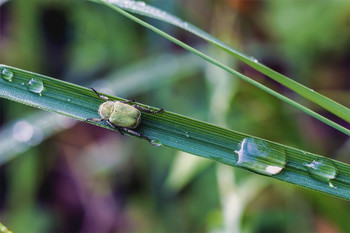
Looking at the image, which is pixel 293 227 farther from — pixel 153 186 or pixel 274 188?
pixel 153 186

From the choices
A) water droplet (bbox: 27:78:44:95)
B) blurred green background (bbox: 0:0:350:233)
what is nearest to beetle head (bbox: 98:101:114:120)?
water droplet (bbox: 27:78:44:95)

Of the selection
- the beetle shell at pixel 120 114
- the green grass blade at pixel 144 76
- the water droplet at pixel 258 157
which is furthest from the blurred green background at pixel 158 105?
the water droplet at pixel 258 157

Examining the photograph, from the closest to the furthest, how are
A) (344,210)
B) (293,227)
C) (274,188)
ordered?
(344,210), (293,227), (274,188)

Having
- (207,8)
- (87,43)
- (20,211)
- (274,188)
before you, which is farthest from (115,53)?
(274,188)

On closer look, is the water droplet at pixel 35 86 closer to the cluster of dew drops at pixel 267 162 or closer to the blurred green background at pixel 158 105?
the cluster of dew drops at pixel 267 162

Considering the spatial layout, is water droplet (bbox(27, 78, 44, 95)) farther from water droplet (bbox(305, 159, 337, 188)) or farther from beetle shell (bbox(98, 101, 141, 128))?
water droplet (bbox(305, 159, 337, 188))

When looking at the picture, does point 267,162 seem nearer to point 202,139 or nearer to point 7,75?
point 202,139

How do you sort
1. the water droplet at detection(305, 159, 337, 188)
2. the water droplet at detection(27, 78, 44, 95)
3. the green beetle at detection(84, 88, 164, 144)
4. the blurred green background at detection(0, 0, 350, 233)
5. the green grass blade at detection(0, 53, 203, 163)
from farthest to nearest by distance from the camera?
the green grass blade at detection(0, 53, 203, 163), the blurred green background at detection(0, 0, 350, 233), the green beetle at detection(84, 88, 164, 144), the water droplet at detection(27, 78, 44, 95), the water droplet at detection(305, 159, 337, 188)
